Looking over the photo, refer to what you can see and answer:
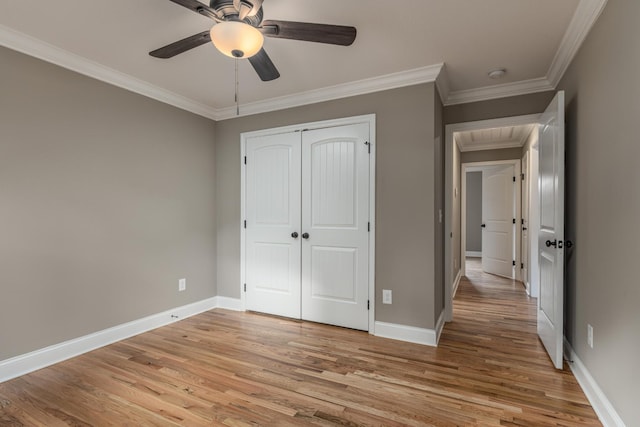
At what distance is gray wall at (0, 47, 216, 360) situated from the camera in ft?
7.70

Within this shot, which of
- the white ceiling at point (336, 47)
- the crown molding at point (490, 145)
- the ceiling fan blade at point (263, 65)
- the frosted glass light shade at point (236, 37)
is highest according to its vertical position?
the white ceiling at point (336, 47)

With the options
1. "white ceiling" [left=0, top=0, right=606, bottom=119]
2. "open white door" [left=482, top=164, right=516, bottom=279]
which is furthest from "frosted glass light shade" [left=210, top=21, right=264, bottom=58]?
"open white door" [left=482, top=164, right=516, bottom=279]

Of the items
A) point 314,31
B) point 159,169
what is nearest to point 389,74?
point 314,31

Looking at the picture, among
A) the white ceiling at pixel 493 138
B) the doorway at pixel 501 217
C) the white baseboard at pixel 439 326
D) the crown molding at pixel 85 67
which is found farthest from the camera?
the doorway at pixel 501 217

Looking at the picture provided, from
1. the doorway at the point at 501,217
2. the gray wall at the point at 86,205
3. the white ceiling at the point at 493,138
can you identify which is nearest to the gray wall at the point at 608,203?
the white ceiling at the point at 493,138

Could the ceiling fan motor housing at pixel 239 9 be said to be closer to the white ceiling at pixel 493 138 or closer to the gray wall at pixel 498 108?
the gray wall at pixel 498 108

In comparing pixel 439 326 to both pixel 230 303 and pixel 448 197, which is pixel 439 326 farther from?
pixel 230 303

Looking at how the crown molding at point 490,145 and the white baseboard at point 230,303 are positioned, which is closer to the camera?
the white baseboard at point 230,303

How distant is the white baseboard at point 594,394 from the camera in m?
1.73

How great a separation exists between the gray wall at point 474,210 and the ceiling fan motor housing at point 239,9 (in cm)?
879

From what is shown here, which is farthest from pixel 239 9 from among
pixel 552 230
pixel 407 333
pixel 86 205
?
pixel 407 333

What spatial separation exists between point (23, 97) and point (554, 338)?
172 inches

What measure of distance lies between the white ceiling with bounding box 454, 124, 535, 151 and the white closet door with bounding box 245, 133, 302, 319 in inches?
106

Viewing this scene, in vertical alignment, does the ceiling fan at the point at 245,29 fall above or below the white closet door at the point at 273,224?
above
